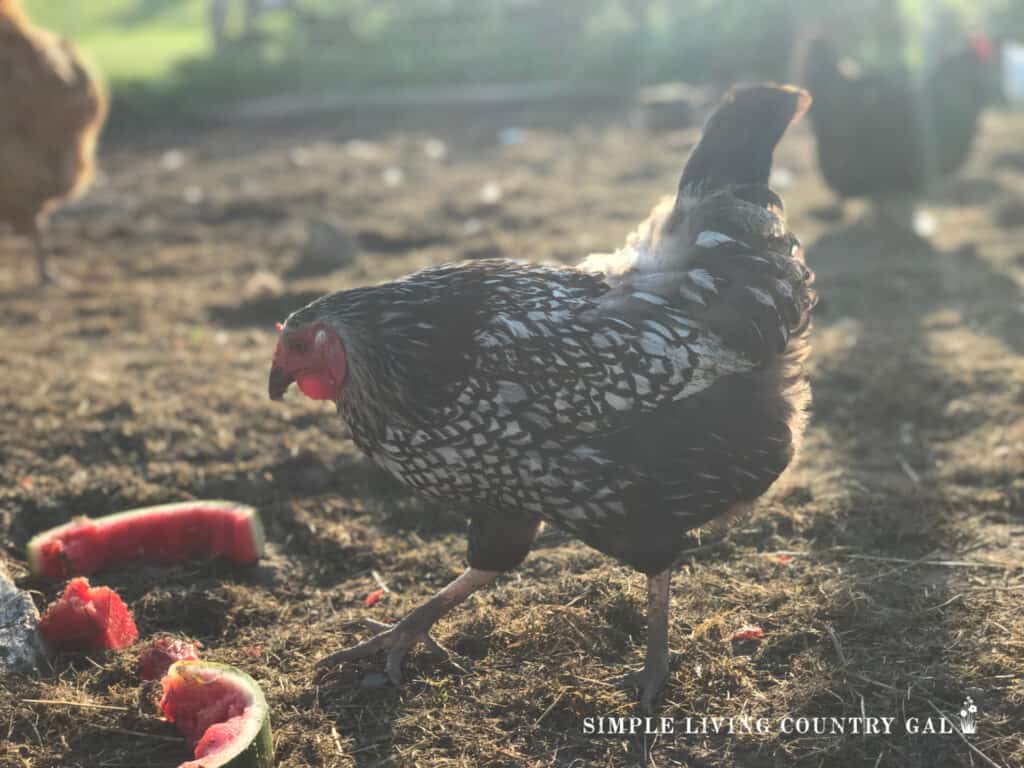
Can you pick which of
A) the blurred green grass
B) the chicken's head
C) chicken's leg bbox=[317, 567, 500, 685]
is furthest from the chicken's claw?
the blurred green grass

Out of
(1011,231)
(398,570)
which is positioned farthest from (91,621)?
(1011,231)

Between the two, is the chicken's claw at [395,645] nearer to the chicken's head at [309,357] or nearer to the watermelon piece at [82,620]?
the watermelon piece at [82,620]

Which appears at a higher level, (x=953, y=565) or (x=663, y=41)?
(x=663, y=41)

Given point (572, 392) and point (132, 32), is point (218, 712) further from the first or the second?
point (132, 32)

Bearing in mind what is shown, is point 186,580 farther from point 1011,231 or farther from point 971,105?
point 971,105

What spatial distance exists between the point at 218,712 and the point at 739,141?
259 centimetres

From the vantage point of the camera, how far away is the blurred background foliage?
599 inches

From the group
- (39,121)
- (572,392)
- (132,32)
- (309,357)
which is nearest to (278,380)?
(309,357)

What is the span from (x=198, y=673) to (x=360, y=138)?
11073 millimetres

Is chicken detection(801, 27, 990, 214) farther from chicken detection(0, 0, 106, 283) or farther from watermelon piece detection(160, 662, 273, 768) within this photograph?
watermelon piece detection(160, 662, 273, 768)

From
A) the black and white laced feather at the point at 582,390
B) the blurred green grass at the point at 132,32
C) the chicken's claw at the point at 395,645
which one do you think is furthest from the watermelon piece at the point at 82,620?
the blurred green grass at the point at 132,32

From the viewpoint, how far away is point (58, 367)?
6008 mm

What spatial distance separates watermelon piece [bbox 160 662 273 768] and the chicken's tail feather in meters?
2.27

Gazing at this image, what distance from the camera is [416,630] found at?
346 centimetres
